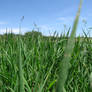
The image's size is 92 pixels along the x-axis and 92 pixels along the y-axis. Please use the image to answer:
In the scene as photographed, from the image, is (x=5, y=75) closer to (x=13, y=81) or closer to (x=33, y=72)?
(x=13, y=81)

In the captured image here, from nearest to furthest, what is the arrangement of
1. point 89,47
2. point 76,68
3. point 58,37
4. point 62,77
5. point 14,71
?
1. point 62,77
2. point 14,71
3. point 76,68
4. point 89,47
5. point 58,37

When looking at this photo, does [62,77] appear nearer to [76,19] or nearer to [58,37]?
[76,19]

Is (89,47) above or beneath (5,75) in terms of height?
above

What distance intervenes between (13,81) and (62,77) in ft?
2.29

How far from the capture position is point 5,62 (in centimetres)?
117

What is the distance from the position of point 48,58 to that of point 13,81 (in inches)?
18.3

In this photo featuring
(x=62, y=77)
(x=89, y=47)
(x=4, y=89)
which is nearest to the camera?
(x=62, y=77)

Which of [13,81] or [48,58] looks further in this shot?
[48,58]

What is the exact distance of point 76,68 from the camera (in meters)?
1.12

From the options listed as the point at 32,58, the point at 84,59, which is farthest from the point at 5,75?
the point at 84,59

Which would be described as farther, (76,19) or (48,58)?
(48,58)

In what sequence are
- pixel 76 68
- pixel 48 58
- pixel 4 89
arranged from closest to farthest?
pixel 4 89 < pixel 76 68 < pixel 48 58

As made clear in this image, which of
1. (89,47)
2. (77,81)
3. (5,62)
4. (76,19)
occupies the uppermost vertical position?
(76,19)

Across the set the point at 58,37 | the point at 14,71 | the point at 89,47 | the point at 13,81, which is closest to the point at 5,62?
the point at 14,71
